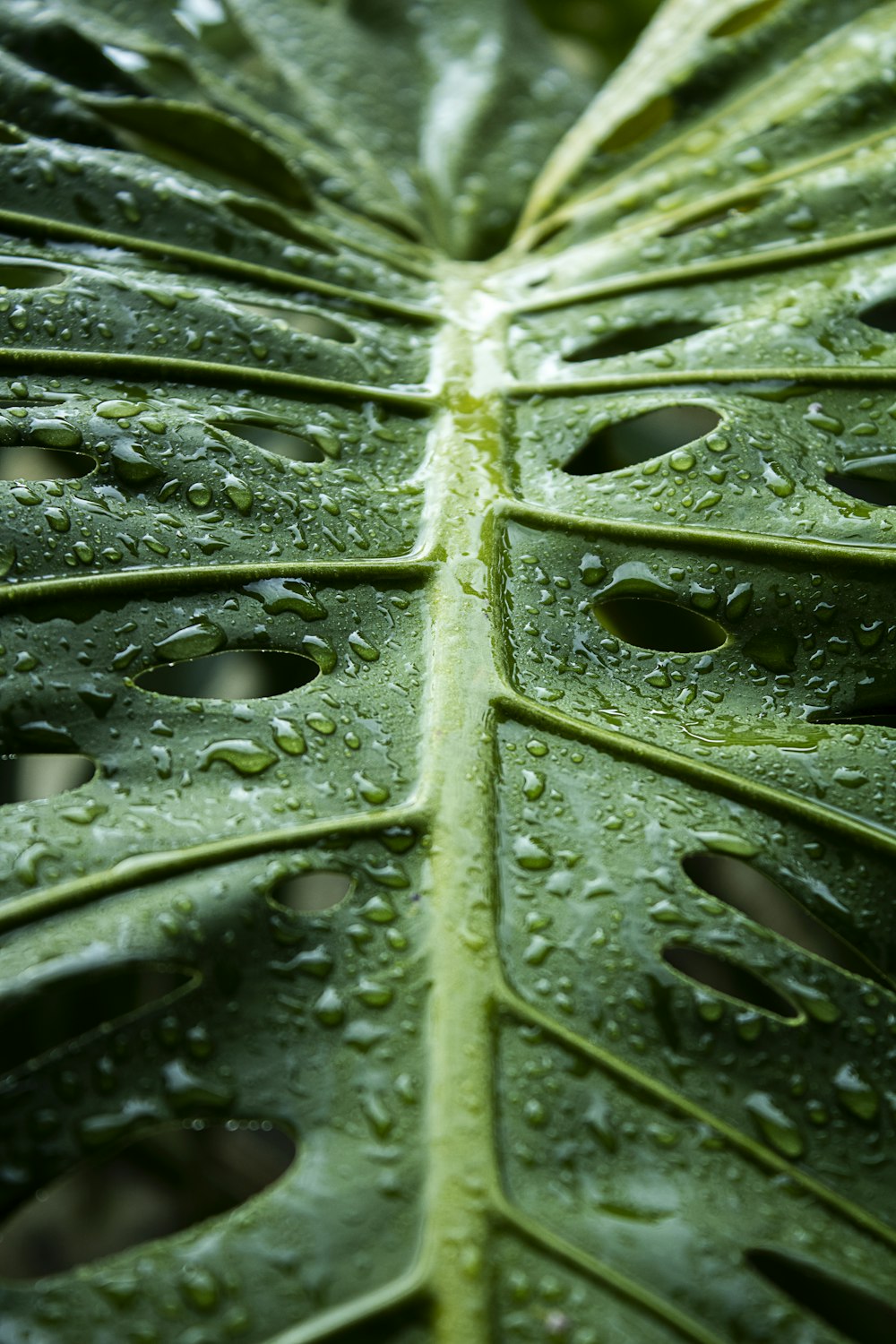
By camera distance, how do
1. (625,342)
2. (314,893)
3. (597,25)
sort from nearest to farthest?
(625,342) → (597,25) → (314,893)

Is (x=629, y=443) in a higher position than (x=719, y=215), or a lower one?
lower

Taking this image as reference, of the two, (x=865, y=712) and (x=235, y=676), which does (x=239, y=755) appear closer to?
(x=865, y=712)

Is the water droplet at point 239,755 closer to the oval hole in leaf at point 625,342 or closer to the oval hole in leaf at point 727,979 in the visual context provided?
the oval hole in leaf at point 625,342

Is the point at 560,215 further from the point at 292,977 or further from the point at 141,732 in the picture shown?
the point at 292,977

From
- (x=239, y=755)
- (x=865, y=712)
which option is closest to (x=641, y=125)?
(x=865, y=712)

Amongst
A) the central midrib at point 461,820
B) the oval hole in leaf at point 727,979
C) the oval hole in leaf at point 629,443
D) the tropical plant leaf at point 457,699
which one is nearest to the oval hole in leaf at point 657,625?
the tropical plant leaf at point 457,699

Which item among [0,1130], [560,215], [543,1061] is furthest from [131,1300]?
[560,215]

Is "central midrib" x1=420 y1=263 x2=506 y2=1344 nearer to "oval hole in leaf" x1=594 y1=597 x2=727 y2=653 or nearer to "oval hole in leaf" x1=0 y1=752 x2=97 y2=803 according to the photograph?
"oval hole in leaf" x1=594 y1=597 x2=727 y2=653
